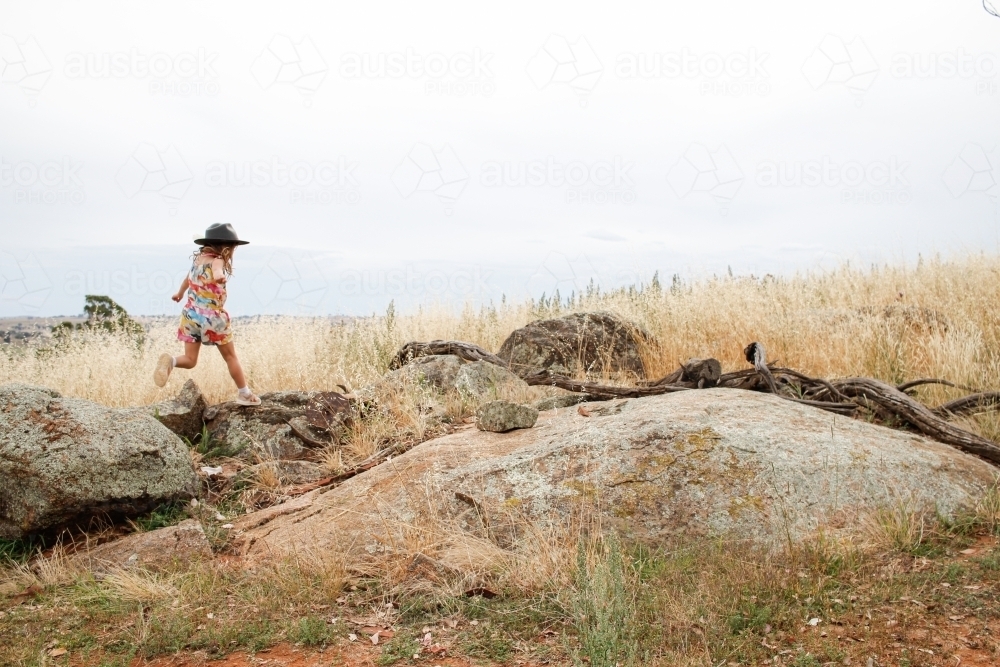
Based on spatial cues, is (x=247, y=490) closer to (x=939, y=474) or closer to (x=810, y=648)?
(x=810, y=648)

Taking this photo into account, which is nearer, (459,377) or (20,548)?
(20,548)

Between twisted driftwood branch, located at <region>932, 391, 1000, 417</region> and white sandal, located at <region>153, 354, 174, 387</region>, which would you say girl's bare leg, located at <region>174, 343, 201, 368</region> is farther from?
twisted driftwood branch, located at <region>932, 391, 1000, 417</region>

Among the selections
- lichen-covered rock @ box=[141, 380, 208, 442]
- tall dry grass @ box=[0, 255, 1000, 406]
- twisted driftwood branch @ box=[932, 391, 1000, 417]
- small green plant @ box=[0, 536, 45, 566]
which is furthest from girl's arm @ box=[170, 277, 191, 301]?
twisted driftwood branch @ box=[932, 391, 1000, 417]

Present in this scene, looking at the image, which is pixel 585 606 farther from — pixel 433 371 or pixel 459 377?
pixel 433 371

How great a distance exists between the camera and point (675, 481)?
3.73m

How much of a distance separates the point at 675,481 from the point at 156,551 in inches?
113

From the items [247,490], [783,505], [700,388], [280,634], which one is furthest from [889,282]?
[280,634]

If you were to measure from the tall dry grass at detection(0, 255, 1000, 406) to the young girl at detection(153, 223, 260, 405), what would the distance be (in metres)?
1.09

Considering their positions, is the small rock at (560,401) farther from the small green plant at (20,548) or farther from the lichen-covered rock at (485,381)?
the small green plant at (20,548)

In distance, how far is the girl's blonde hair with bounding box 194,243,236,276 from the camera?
6.54m

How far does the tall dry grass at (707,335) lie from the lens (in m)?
6.65

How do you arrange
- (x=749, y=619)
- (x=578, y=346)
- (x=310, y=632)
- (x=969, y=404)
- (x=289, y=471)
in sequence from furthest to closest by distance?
(x=578, y=346) < (x=289, y=471) < (x=969, y=404) < (x=310, y=632) < (x=749, y=619)

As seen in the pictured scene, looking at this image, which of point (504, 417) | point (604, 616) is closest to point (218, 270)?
point (504, 417)

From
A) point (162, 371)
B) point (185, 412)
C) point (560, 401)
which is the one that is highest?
point (162, 371)
